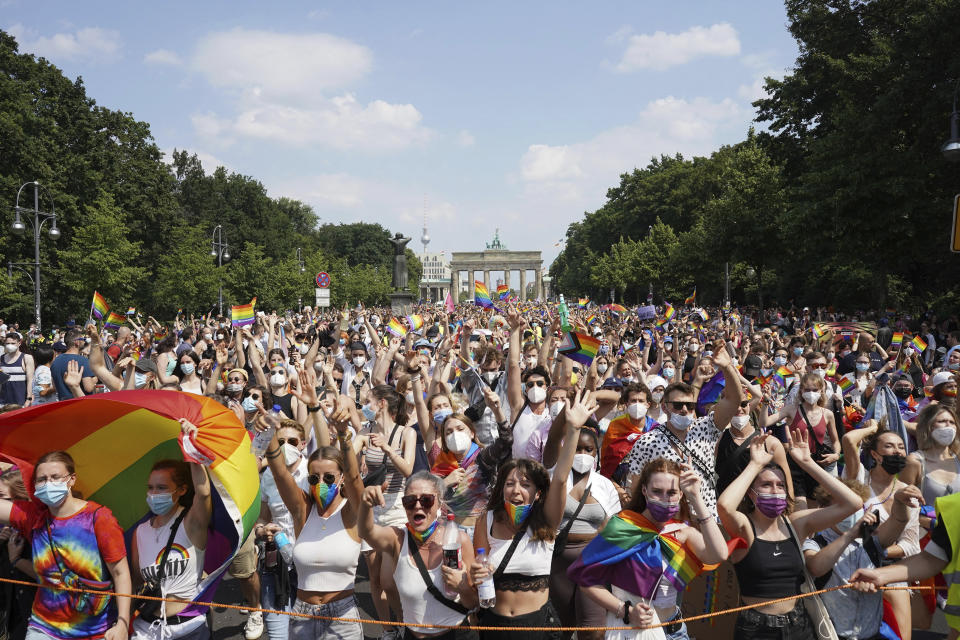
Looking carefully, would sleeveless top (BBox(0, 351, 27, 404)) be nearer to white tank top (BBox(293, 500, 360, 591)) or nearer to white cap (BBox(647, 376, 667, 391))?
white tank top (BBox(293, 500, 360, 591))

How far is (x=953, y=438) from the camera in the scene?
200 inches

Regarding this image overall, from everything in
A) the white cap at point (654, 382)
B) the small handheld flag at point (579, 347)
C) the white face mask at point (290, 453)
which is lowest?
the white face mask at point (290, 453)

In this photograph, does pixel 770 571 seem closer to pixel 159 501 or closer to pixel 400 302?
pixel 159 501

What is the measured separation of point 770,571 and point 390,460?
2.77m

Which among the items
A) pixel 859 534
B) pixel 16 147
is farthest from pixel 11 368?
pixel 16 147

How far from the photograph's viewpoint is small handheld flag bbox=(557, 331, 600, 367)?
25.2 feet

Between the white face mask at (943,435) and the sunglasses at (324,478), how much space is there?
4.00m

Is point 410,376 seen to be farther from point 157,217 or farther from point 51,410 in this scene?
point 157,217

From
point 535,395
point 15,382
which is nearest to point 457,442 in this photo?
point 535,395

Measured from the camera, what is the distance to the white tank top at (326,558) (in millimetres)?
4121

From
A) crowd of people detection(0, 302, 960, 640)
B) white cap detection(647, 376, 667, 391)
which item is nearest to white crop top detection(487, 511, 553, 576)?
crowd of people detection(0, 302, 960, 640)

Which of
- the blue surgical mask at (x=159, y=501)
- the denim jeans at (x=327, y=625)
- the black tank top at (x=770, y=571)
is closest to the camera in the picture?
the black tank top at (x=770, y=571)

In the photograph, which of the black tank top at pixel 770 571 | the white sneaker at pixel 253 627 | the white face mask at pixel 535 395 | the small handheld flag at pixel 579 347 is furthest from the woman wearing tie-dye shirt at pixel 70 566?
the small handheld flag at pixel 579 347

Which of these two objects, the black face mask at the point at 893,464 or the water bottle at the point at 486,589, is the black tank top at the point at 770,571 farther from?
the water bottle at the point at 486,589
